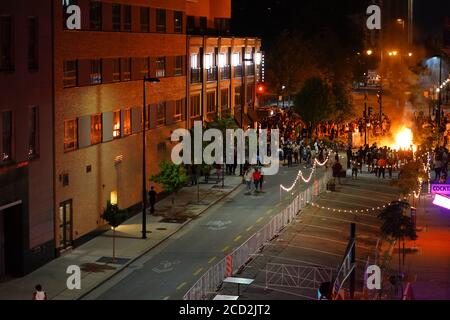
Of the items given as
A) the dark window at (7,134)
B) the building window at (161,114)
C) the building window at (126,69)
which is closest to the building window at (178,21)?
the building window at (161,114)

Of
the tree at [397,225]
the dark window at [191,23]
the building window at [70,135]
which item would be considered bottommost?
the tree at [397,225]

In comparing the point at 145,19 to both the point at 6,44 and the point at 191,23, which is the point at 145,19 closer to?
the point at 6,44

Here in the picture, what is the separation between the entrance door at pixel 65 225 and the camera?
1423 inches

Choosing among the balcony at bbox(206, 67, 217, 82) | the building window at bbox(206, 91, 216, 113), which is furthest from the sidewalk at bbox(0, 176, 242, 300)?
the balcony at bbox(206, 67, 217, 82)

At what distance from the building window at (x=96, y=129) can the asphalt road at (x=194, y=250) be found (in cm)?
545

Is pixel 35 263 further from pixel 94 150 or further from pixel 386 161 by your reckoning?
pixel 386 161

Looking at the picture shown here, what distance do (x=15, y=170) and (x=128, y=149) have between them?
41.7 ft

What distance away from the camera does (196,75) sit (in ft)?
192

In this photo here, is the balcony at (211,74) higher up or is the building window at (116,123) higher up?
the balcony at (211,74)

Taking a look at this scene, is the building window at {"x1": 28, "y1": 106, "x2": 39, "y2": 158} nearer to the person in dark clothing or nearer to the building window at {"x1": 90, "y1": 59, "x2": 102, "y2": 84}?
the building window at {"x1": 90, "y1": 59, "x2": 102, "y2": 84}

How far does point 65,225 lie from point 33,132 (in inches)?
174

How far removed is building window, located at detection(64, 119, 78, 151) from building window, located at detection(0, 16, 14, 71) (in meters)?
5.45

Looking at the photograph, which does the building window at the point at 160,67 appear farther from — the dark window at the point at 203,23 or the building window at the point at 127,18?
the dark window at the point at 203,23

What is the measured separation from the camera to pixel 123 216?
36.1 metres
